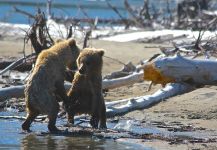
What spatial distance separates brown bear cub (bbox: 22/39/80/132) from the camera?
10.2 meters

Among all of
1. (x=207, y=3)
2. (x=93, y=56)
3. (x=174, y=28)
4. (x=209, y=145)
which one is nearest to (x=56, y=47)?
(x=93, y=56)

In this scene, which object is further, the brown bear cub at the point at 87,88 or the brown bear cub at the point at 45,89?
the brown bear cub at the point at 87,88

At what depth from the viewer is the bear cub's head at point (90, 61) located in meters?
11.0

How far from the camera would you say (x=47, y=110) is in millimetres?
10242

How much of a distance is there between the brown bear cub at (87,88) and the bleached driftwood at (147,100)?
0.99m

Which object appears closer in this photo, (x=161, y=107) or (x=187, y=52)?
(x=161, y=107)

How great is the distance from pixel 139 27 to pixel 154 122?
53.0ft

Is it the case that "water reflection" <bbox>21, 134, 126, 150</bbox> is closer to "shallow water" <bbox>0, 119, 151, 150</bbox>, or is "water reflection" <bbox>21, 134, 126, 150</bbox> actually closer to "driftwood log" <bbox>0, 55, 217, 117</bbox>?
"shallow water" <bbox>0, 119, 151, 150</bbox>

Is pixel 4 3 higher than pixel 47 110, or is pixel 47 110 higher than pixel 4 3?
pixel 47 110

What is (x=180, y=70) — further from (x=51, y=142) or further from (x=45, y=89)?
(x=51, y=142)

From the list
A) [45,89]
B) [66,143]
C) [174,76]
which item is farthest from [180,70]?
[66,143]

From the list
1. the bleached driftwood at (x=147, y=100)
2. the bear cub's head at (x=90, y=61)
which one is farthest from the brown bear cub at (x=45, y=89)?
the bleached driftwood at (x=147, y=100)

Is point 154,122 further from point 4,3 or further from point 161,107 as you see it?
point 4,3

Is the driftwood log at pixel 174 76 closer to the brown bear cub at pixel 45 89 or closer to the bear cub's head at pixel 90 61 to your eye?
the bear cub's head at pixel 90 61
